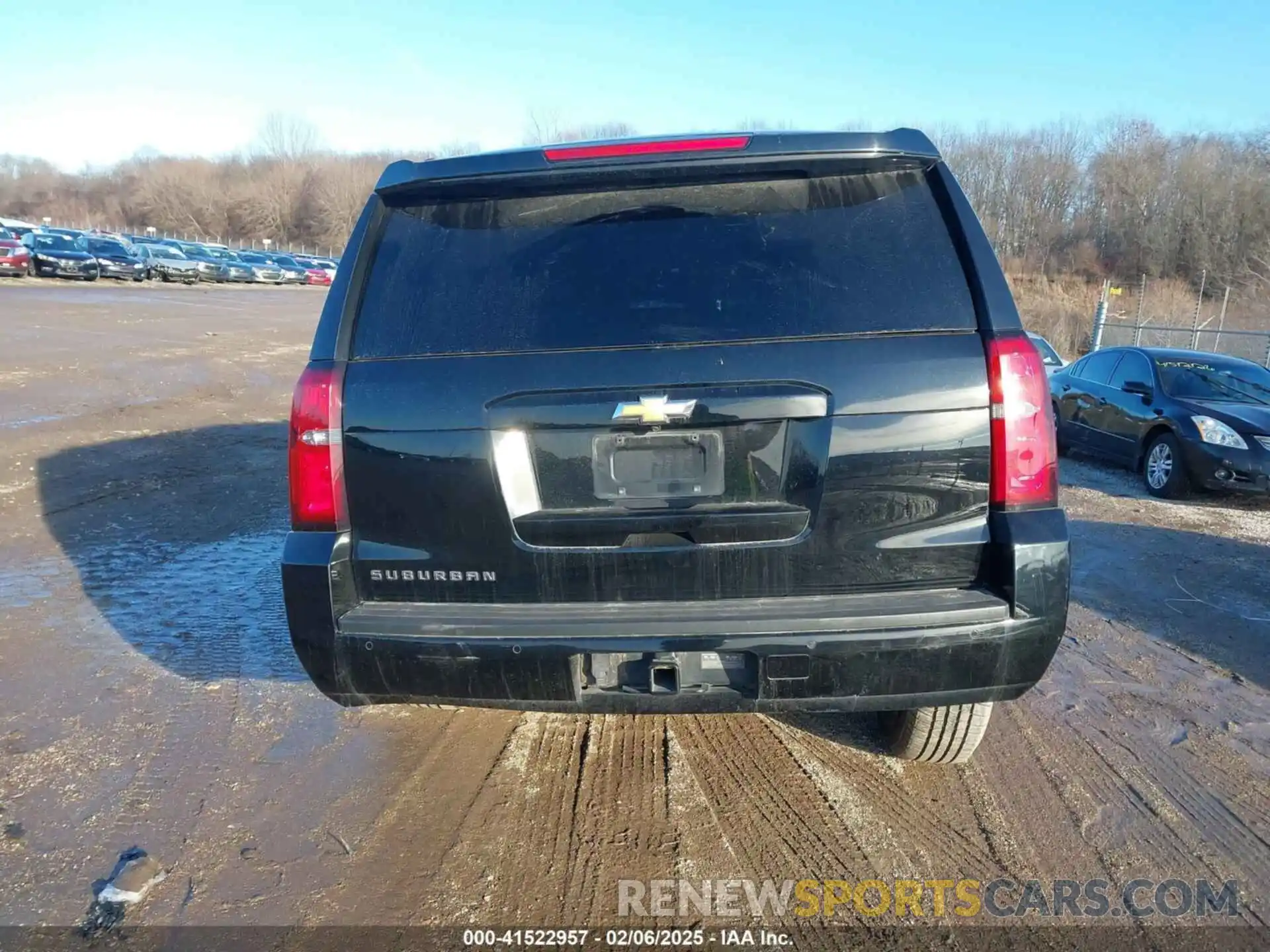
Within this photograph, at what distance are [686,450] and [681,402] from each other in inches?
5.6

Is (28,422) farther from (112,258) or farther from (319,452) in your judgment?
(112,258)

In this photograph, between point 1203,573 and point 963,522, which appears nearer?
point 963,522

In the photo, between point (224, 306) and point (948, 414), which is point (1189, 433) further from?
point (224, 306)

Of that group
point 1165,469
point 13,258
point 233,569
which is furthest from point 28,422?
point 13,258

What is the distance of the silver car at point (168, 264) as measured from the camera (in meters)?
40.6

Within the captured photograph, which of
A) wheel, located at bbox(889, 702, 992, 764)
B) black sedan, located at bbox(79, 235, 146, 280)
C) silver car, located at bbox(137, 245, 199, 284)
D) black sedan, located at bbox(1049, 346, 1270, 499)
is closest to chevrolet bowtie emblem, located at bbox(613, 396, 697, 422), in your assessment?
wheel, located at bbox(889, 702, 992, 764)

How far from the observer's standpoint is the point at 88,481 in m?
7.39

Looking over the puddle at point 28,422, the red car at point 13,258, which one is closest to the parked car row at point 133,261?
the red car at point 13,258

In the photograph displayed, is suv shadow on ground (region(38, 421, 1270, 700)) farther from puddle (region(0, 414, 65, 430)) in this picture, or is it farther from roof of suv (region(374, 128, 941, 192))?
roof of suv (region(374, 128, 941, 192))

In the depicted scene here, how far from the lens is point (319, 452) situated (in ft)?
8.73

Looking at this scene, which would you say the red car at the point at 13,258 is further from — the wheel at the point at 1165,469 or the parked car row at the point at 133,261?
the wheel at the point at 1165,469

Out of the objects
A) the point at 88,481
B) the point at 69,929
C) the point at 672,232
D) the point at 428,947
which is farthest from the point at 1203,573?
the point at 88,481

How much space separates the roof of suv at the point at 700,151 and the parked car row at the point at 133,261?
73.8 ft

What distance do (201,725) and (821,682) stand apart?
103 inches
